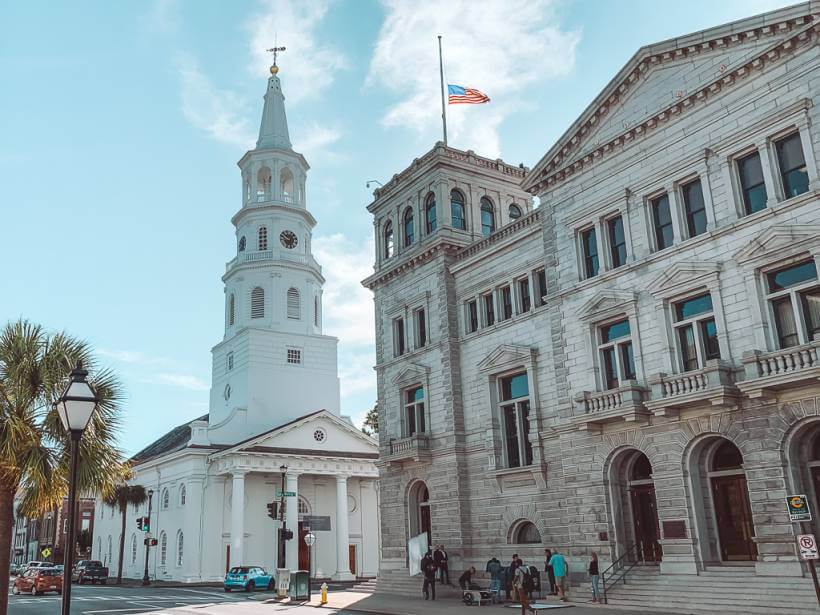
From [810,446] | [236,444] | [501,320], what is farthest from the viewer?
[236,444]

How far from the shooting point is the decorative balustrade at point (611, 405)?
26.1 meters

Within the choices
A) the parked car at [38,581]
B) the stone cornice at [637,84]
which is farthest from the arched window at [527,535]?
the parked car at [38,581]

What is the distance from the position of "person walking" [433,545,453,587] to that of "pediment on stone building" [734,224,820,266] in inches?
682

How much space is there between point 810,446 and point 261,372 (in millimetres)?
46126

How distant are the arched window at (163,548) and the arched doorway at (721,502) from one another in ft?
150

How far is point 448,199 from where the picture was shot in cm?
3922

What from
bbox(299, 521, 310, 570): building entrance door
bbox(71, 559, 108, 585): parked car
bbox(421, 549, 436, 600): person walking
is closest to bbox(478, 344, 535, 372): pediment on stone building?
bbox(421, 549, 436, 600): person walking

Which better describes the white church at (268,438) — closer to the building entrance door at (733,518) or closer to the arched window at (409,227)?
the arched window at (409,227)

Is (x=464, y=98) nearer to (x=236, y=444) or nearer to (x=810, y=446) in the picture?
(x=810, y=446)

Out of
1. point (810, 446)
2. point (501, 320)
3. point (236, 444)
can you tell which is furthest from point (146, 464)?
point (810, 446)

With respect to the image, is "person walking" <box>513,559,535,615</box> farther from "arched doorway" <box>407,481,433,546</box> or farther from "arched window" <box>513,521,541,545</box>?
"arched doorway" <box>407,481,433,546</box>

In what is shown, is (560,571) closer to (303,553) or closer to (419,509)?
(419,509)

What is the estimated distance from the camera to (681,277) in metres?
26.0

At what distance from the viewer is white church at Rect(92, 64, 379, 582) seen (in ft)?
186
